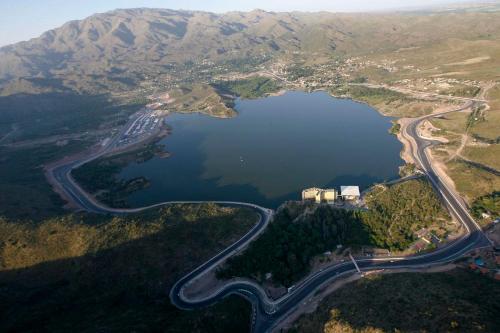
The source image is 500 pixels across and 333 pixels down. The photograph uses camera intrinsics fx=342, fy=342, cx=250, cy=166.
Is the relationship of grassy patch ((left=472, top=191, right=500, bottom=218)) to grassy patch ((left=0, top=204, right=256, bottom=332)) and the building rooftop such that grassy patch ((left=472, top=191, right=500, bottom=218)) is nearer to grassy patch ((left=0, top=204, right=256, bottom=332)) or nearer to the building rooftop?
the building rooftop

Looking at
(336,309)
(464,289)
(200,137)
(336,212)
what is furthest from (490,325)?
(200,137)

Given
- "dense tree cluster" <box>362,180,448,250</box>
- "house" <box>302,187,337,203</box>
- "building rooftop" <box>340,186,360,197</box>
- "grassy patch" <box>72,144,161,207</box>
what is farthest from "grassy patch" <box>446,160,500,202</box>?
"grassy patch" <box>72,144,161,207</box>

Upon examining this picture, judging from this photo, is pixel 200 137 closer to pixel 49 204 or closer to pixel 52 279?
pixel 49 204

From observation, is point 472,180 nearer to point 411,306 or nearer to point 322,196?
point 322,196

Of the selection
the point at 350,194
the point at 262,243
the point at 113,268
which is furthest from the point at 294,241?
the point at 113,268

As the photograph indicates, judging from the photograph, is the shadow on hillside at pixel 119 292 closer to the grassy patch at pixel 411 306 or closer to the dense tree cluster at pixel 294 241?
the dense tree cluster at pixel 294 241
